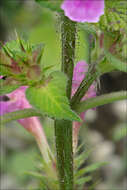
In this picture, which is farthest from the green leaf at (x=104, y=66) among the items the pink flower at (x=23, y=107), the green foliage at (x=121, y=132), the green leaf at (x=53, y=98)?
the green foliage at (x=121, y=132)

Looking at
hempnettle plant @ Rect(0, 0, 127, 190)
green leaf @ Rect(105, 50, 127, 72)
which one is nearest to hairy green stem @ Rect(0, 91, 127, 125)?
hempnettle plant @ Rect(0, 0, 127, 190)

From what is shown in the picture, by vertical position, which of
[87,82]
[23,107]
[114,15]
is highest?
[114,15]

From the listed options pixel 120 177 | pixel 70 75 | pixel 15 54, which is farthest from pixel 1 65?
pixel 120 177

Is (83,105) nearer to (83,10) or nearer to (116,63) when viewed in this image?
(116,63)

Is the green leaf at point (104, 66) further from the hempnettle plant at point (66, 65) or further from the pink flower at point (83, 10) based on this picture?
the pink flower at point (83, 10)

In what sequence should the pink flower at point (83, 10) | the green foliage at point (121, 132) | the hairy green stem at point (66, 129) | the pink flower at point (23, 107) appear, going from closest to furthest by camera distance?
the pink flower at point (83, 10)
the hairy green stem at point (66, 129)
the pink flower at point (23, 107)
the green foliage at point (121, 132)

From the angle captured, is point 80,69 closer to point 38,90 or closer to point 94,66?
point 94,66

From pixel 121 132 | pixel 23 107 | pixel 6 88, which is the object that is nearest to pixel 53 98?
pixel 6 88
